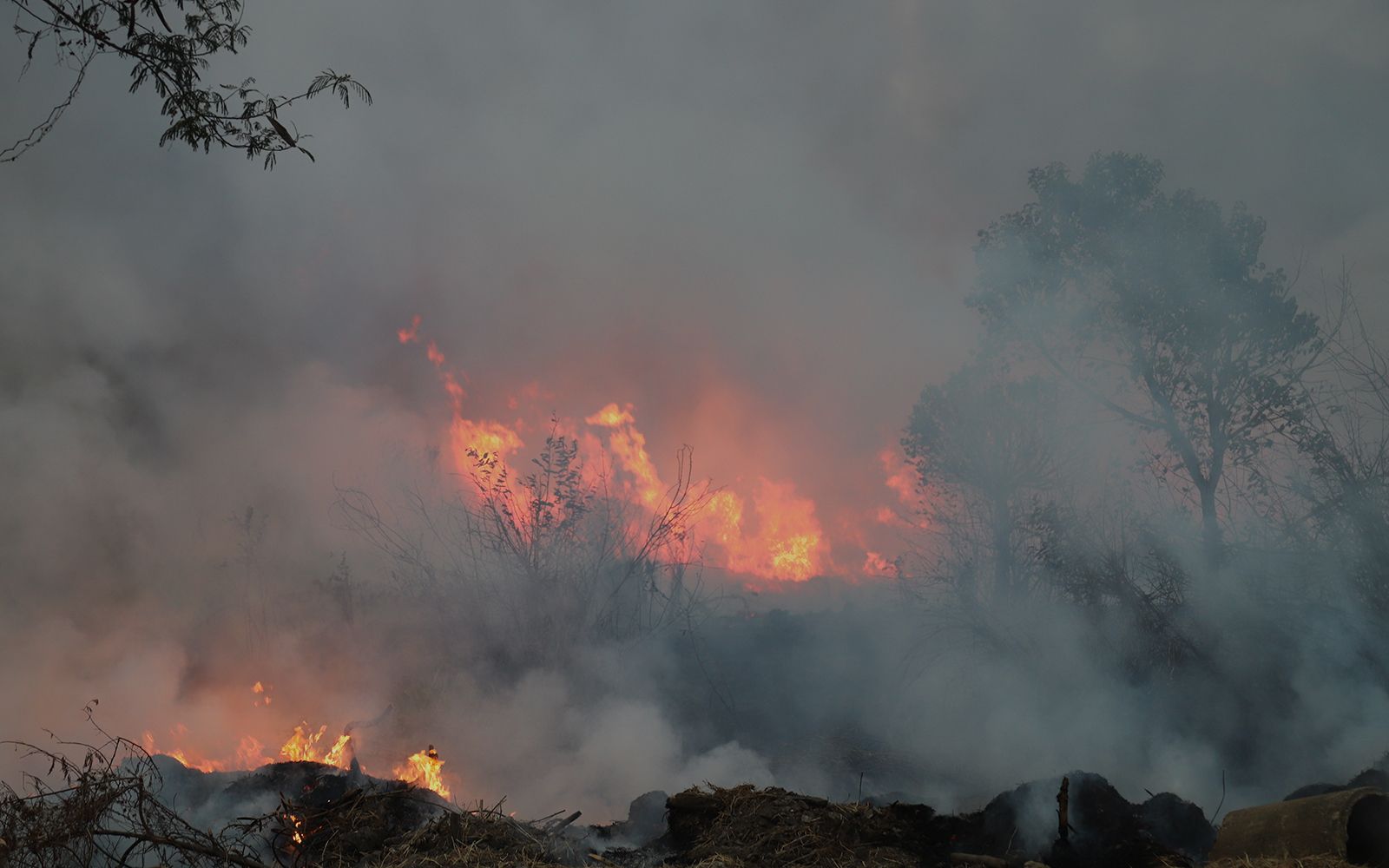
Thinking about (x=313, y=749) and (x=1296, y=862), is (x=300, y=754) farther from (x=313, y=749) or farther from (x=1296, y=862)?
(x=1296, y=862)

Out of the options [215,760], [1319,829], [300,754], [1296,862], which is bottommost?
[1296,862]

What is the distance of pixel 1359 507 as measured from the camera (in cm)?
1057

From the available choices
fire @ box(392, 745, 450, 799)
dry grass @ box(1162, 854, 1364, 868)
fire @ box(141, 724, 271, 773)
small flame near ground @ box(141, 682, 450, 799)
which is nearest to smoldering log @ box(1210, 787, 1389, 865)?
dry grass @ box(1162, 854, 1364, 868)

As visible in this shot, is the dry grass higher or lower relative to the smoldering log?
lower

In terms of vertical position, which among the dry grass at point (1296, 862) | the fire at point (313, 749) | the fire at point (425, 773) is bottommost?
the dry grass at point (1296, 862)

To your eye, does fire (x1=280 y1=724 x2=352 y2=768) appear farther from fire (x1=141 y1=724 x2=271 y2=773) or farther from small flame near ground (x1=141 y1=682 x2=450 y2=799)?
fire (x1=141 y1=724 x2=271 y2=773)

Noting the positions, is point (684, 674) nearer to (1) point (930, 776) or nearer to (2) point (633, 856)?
(1) point (930, 776)

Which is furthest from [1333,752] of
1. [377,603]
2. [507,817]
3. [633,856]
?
[377,603]

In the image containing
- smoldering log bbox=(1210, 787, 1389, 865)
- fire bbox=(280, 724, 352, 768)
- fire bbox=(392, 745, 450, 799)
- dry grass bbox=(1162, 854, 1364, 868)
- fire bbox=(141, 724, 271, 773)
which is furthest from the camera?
fire bbox=(141, 724, 271, 773)

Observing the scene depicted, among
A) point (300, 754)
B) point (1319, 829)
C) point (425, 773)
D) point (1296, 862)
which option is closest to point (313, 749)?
point (300, 754)

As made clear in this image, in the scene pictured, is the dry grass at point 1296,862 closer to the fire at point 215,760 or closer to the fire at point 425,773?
the fire at point 425,773

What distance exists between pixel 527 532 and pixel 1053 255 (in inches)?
431

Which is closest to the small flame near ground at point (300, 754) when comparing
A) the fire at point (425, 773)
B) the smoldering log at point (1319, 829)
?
the fire at point (425, 773)

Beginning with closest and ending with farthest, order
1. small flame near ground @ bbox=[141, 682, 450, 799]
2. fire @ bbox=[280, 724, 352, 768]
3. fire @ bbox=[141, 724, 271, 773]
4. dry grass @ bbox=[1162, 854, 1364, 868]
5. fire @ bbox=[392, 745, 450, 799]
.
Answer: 1. dry grass @ bbox=[1162, 854, 1364, 868]
2. fire @ bbox=[392, 745, 450, 799]
3. small flame near ground @ bbox=[141, 682, 450, 799]
4. fire @ bbox=[280, 724, 352, 768]
5. fire @ bbox=[141, 724, 271, 773]
